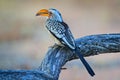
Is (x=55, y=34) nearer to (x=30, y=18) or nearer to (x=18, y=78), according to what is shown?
(x=18, y=78)

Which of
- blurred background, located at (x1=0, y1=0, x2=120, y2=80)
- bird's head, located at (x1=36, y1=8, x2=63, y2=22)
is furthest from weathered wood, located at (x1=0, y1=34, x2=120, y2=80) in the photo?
blurred background, located at (x1=0, y1=0, x2=120, y2=80)

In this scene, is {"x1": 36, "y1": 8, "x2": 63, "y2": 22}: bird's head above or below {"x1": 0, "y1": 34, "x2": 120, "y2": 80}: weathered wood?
above

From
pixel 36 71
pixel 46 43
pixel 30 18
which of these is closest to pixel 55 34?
pixel 36 71

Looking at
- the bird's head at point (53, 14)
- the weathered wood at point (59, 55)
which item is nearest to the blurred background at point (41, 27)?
the bird's head at point (53, 14)

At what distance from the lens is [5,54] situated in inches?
267

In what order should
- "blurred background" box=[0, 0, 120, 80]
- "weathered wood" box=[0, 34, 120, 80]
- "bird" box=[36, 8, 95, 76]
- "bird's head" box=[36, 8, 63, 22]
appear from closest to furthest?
1. "weathered wood" box=[0, 34, 120, 80]
2. "bird" box=[36, 8, 95, 76]
3. "bird's head" box=[36, 8, 63, 22]
4. "blurred background" box=[0, 0, 120, 80]

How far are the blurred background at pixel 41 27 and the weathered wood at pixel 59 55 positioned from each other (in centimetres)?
275

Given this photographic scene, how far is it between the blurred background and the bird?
2615 millimetres

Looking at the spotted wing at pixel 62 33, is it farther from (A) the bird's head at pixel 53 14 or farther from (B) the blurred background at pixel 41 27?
(B) the blurred background at pixel 41 27

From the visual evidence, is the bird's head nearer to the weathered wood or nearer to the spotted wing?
the spotted wing

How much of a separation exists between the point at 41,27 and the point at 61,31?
12.4 ft

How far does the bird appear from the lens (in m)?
3.12

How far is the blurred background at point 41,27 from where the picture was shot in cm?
630

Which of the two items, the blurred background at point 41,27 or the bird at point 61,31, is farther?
the blurred background at point 41,27
